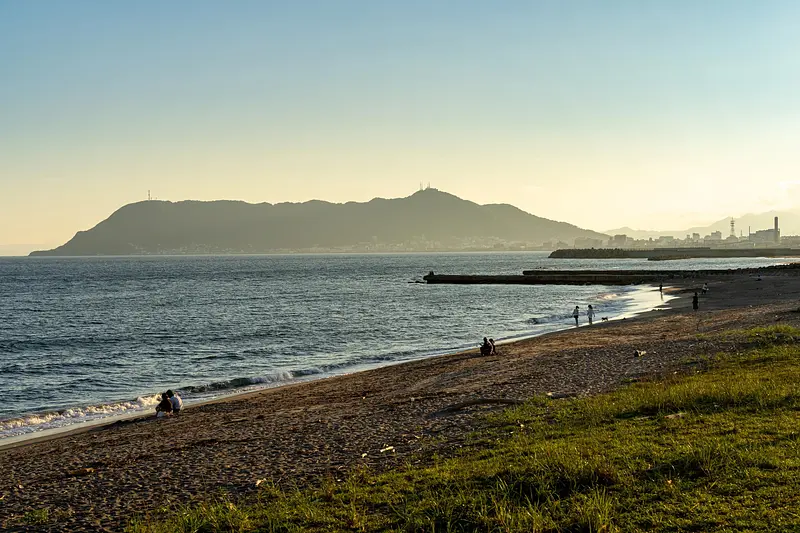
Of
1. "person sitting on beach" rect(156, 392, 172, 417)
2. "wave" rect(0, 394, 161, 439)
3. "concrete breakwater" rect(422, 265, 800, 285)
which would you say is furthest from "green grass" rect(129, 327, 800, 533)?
"concrete breakwater" rect(422, 265, 800, 285)

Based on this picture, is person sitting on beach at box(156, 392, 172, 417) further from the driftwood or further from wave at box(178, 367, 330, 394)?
the driftwood

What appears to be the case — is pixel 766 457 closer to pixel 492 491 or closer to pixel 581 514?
pixel 581 514

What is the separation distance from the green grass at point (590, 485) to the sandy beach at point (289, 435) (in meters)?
1.31

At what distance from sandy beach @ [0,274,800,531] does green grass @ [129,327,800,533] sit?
4.29ft

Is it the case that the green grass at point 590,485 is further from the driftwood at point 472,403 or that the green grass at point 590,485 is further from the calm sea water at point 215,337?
the calm sea water at point 215,337

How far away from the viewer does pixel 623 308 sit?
63.0 m

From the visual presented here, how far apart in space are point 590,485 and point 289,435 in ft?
27.9

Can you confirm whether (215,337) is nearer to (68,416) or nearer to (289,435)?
(68,416)

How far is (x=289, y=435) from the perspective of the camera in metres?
15.4

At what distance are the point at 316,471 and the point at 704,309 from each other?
1869 inches

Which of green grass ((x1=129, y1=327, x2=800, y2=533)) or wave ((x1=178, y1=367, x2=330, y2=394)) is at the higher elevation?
green grass ((x1=129, y1=327, x2=800, y2=533))

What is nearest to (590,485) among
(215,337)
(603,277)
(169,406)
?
(169,406)

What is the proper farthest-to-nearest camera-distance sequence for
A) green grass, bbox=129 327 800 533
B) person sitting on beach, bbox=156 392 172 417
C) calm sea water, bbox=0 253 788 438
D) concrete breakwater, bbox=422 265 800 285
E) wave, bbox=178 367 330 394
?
concrete breakwater, bbox=422 265 800 285 → calm sea water, bbox=0 253 788 438 → wave, bbox=178 367 330 394 → person sitting on beach, bbox=156 392 172 417 → green grass, bbox=129 327 800 533

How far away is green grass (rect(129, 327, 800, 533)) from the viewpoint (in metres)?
7.72
